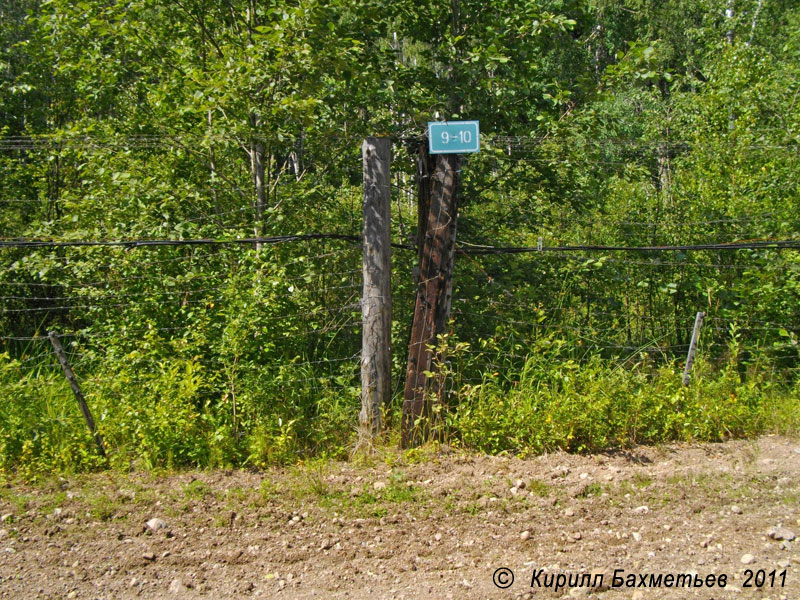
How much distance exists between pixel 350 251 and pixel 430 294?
94 cm

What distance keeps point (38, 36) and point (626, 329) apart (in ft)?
21.6

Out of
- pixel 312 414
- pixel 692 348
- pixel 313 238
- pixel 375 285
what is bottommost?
pixel 312 414

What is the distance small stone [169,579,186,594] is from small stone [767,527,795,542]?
138 inches

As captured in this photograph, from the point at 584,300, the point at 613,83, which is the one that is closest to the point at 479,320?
the point at 584,300

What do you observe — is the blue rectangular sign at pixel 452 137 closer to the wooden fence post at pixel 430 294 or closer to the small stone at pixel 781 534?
Result: the wooden fence post at pixel 430 294

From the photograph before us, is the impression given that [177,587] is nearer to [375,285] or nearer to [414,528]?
[414,528]

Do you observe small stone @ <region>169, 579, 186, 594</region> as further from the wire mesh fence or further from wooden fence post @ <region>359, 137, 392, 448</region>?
wooden fence post @ <region>359, 137, 392, 448</region>

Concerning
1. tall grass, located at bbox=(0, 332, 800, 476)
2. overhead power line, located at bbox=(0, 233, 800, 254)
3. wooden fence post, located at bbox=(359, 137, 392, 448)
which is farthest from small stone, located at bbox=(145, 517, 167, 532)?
overhead power line, located at bbox=(0, 233, 800, 254)

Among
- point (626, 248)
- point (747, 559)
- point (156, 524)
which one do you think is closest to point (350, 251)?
point (626, 248)

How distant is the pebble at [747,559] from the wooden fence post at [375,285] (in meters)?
2.54

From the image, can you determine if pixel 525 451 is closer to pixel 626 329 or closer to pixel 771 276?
pixel 626 329

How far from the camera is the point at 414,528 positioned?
418cm

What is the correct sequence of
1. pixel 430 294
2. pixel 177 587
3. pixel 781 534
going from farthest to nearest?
pixel 430 294
pixel 781 534
pixel 177 587

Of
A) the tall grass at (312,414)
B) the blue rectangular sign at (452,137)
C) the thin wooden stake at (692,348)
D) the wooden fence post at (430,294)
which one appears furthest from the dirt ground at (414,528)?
the blue rectangular sign at (452,137)
